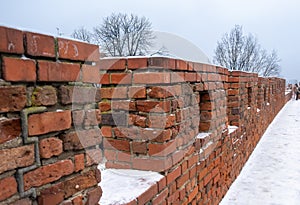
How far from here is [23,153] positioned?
83 cm

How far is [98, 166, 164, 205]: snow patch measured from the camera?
4.37 feet

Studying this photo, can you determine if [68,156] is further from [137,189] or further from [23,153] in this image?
[137,189]

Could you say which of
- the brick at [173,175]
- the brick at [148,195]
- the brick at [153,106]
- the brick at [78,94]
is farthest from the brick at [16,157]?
the brick at [173,175]

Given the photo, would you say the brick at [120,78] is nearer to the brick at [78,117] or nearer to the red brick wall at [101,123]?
the red brick wall at [101,123]

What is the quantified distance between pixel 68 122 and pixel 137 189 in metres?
0.66

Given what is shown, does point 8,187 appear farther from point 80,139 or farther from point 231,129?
point 231,129

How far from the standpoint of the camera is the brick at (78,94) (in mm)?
959

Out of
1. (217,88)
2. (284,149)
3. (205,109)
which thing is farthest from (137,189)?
(284,149)

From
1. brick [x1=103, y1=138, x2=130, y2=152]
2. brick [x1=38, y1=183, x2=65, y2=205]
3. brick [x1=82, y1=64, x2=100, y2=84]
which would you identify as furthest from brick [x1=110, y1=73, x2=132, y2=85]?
brick [x1=38, y1=183, x2=65, y2=205]

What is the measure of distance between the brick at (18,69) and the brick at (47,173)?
0.31 m

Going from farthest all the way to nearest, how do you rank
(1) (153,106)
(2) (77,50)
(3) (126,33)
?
(3) (126,33)
(1) (153,106)
(2) (77,50)

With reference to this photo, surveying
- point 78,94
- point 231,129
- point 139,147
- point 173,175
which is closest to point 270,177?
point 231,129

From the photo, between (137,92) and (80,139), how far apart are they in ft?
2.16

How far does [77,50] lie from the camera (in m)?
1.01
